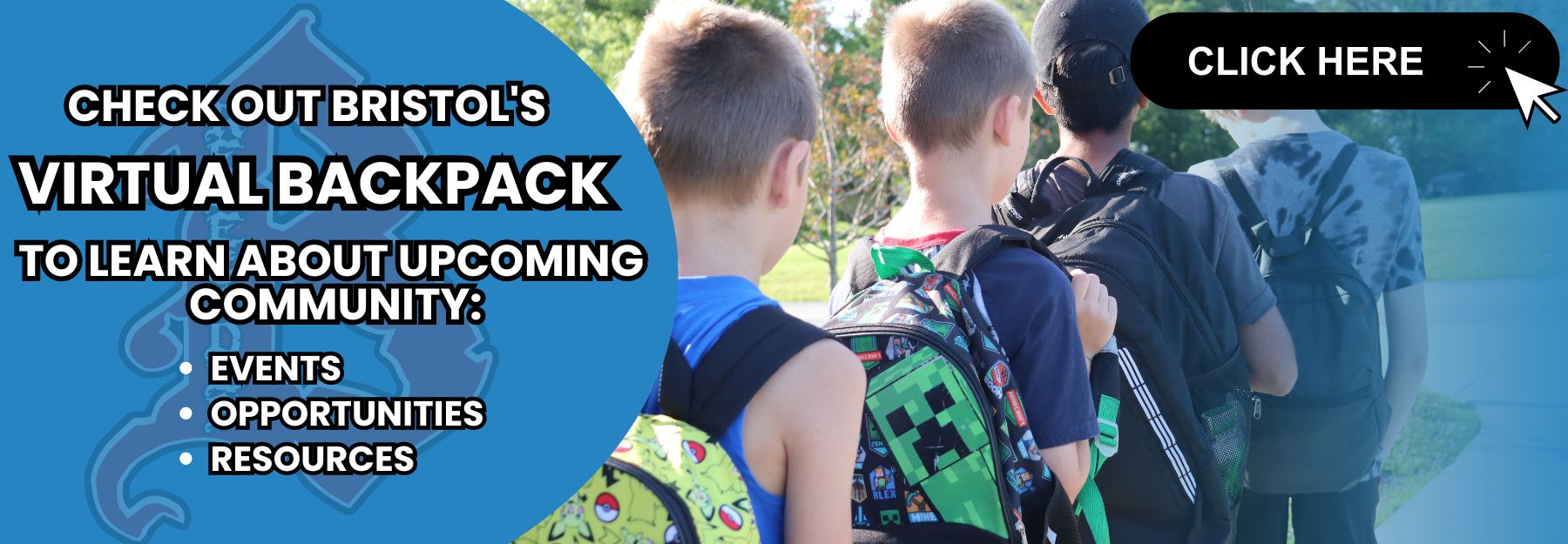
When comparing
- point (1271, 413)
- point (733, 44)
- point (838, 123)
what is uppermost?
point (838, 123)

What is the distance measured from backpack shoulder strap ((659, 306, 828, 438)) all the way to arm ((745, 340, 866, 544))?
18 millimetres

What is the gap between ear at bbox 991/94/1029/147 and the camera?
92.9 inches

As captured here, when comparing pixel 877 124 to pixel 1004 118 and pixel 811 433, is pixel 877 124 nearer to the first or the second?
pixel 1004 118

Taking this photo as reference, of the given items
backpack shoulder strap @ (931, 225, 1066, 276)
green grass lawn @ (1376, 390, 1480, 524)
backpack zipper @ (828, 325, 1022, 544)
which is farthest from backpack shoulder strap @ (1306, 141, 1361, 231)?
green grass lawn @ (1376, 390, 1480, 524)

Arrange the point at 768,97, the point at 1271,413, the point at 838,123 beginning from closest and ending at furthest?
the point at 768,97 → the point at 1271,413 → the point at 838,123

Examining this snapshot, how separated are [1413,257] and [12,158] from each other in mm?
3245

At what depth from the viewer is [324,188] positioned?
1.42 metres

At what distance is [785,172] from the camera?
5.93ft

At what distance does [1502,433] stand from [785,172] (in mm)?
6489

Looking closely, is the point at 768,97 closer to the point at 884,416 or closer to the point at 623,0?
the point at 884,416

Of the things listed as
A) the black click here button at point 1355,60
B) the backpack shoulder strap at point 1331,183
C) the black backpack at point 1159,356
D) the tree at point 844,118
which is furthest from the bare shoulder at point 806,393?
the tree at point 844,118

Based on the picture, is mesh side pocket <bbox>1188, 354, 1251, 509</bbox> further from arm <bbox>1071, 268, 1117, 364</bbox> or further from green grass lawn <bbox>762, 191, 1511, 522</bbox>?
green grass lawn <bbox>762, 191, 1511, 522</bbox>

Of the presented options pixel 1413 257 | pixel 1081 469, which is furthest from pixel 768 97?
pixel 1413 257

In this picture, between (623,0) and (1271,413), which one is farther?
(623,0)
